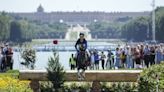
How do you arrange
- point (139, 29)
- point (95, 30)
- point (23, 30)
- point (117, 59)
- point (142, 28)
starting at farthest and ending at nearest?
point (95, 30) < point (23, 30) < point (139, 29) < point (142, 28) < point (117, 59)

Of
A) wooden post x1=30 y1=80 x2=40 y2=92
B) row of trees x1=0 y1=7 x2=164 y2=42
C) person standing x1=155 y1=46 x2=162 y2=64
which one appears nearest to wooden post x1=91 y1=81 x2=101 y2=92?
wooden post x1=30 y1=80 x2=40 y2=92

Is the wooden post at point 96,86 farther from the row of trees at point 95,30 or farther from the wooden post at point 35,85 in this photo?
the row of trees at point 95,30

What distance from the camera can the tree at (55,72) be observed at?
18.5 m

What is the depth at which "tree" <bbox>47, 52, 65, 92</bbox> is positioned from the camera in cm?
1845

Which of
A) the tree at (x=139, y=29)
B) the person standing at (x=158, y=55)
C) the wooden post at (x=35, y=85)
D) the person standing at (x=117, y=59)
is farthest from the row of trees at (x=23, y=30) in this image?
the wooden post at (x=35, y=85)

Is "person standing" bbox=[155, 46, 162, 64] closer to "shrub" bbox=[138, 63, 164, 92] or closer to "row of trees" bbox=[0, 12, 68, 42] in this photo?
"shrub" bbox=[138, 63, 164, 92]

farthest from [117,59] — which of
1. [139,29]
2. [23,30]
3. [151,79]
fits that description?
[23,30]

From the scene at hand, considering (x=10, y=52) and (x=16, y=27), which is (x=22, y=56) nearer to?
(x=10, y=52)

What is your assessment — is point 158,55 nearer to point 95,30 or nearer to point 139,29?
point 139,29

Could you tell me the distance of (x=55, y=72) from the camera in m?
18.4

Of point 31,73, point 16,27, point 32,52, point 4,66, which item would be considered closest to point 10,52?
point 4,66

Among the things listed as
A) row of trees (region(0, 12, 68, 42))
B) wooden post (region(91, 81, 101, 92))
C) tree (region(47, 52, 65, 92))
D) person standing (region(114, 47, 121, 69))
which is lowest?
row of trees (region(0, 12, 68, 42))

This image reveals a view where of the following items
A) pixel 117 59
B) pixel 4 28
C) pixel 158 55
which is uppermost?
pixel 158 55

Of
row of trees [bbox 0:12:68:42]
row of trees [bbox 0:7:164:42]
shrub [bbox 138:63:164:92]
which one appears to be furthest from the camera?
row of trees [bbox 0:12:68:42]
